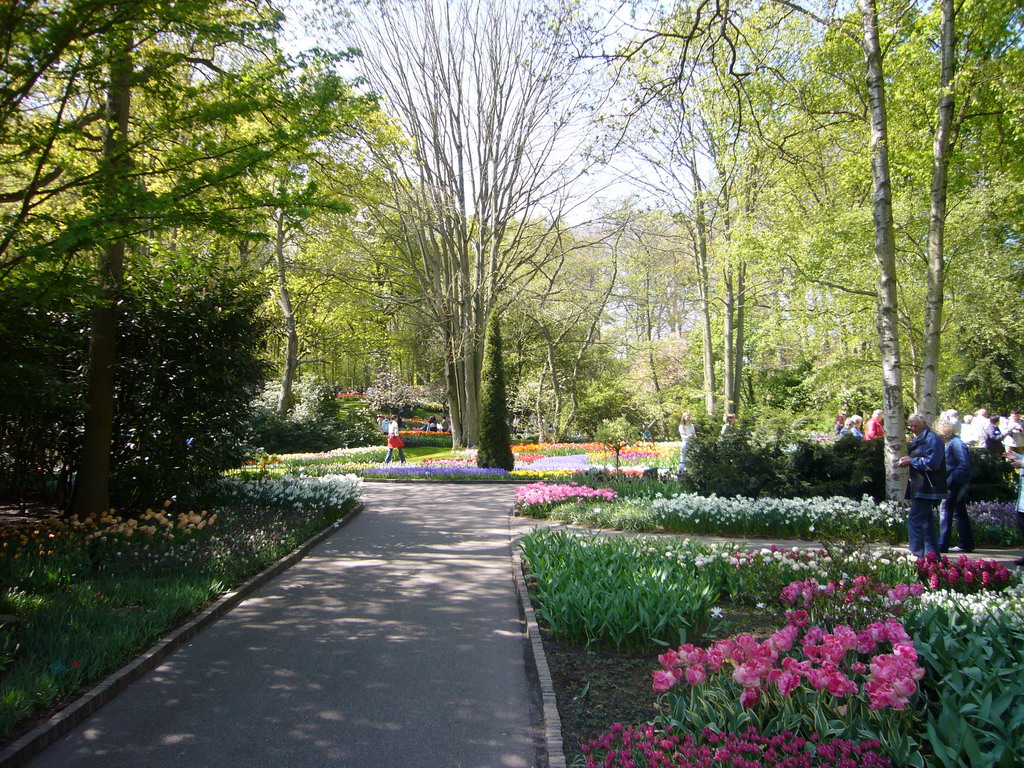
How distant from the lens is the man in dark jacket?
7473 millimetres

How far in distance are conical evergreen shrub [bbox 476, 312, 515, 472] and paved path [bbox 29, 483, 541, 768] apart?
1090cm

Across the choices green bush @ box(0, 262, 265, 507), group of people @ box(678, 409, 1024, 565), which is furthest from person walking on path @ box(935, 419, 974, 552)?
green bush @ box(0, 262, 265, 507)

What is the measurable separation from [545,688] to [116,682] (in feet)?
9.13

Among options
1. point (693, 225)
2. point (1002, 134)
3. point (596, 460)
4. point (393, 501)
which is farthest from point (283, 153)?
point (693, 225)

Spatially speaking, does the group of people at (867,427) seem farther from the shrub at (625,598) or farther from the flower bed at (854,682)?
the flower bed at (854,682)

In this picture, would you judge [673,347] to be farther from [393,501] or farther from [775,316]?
[393,501]

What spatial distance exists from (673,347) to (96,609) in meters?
33.2

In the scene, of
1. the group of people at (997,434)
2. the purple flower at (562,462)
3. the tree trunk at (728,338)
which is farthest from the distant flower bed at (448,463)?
the group of people at (997,434)

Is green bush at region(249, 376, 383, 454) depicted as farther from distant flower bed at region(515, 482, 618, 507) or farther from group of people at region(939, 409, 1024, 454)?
group of people at region(939, 409, 1024, 454)

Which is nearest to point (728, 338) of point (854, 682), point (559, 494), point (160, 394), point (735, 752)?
point (559, 494)

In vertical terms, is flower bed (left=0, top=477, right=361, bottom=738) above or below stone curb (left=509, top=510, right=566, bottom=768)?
above

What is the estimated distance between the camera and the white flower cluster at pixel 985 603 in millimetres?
4225

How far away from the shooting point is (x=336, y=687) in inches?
181

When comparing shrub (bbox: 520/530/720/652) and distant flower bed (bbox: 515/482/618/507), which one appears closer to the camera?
shrub (bbox: 520/530/720/652)
